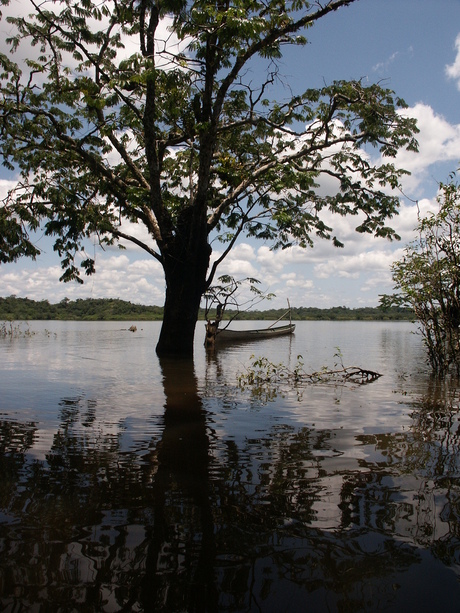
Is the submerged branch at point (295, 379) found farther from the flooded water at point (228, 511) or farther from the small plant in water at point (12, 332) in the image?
the small plant in water at point (12, 332)

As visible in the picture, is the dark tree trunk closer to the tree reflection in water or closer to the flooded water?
the flooded water

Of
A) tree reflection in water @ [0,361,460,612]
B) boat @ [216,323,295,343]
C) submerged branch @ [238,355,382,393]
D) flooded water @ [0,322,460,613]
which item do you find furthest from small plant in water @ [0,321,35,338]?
tree reflection in water @ [0,361,460,612]

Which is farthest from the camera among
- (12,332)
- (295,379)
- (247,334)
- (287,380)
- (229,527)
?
(12,332)

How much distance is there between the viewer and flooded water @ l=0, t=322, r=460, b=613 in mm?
2592

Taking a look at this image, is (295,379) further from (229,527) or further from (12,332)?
(12,332)

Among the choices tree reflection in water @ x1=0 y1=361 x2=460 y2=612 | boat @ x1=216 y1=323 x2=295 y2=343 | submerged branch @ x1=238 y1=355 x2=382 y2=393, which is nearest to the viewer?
tree reflection in water @ x1=0 y1=361 x2=460 y2=612

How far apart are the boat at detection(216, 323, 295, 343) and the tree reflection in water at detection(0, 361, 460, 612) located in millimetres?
22500

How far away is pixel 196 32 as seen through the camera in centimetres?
1052

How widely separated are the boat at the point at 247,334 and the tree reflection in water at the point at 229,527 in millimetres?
22500

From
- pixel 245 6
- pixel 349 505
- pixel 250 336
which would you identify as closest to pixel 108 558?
pixel 349 505

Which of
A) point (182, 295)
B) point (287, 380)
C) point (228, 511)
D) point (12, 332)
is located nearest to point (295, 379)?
point (287, 380)

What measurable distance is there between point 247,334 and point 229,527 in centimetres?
3098

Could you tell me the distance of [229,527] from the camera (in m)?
3.27

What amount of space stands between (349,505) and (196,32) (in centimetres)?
1085
